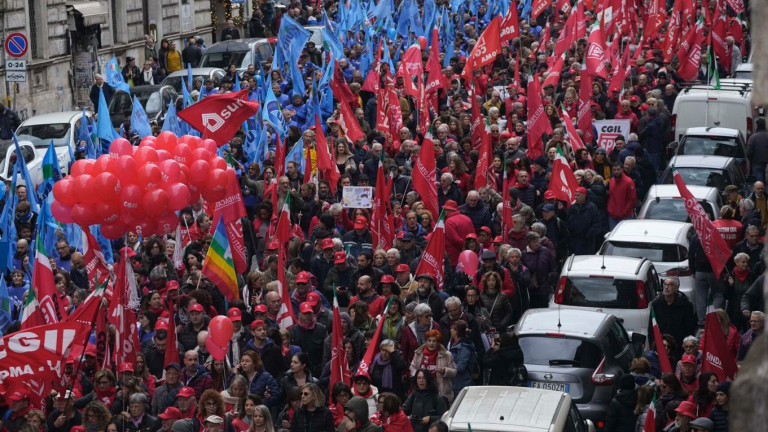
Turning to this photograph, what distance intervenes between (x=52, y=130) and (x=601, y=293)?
41.2 ft

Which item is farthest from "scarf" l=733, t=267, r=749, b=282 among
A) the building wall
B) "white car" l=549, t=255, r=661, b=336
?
the building wall

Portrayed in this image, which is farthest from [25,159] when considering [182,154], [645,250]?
[645,250]

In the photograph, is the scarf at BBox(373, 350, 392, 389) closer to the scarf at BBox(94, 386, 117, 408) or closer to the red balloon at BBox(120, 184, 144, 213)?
the scarf at BBox(94, 386, 117, 408)

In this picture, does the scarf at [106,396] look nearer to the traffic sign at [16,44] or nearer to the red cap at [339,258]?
the red cap at [339,258]

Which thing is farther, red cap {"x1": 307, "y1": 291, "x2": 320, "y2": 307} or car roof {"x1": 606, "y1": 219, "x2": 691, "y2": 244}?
car roof {"x1": 606, "y1": 219, "x2": 691, "y2": 244}

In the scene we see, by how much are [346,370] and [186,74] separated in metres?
18.2

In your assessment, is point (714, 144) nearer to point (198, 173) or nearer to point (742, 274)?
point (742, 274)

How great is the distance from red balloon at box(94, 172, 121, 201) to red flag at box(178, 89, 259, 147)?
10.9 ft

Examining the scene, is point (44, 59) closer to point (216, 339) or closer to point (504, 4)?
point (504, 4)

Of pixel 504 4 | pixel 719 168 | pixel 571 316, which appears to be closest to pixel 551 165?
pixel 719 168

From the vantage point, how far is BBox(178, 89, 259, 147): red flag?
1578 cm

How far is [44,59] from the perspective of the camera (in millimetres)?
30094

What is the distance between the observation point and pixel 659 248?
1400cm

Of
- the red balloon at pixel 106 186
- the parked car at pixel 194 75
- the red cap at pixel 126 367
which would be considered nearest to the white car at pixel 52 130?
the parked car at pixel 194 75
